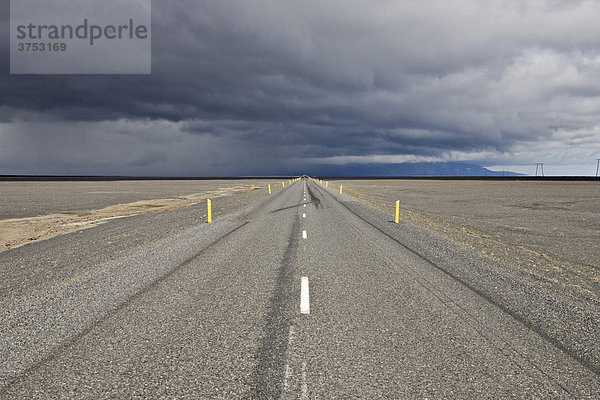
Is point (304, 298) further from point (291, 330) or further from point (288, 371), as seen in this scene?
point (288, 371)

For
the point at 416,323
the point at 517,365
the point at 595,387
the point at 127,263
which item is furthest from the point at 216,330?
the point at 127,263

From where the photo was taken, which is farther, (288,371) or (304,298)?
(304,298)

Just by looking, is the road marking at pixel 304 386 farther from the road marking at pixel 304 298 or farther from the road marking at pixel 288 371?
the road marking at pixel 304 298

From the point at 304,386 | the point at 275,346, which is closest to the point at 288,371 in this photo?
the point at 304,386

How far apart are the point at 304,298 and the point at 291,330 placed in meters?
1.28

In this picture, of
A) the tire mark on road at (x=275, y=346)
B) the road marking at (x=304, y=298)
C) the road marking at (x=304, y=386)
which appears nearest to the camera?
the road marking at (x=304, y=386)

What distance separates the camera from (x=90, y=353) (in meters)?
4.18

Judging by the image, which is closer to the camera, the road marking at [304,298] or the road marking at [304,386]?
the road marking at [304,386]

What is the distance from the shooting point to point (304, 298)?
19.8 feet

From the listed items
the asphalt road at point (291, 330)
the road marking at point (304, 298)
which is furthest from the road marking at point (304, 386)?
the road marking at point (304, 298)

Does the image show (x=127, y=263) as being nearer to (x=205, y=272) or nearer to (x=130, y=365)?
(x=205, y=272)

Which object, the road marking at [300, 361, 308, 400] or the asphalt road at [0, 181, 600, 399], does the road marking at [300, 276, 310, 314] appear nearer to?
the asphalt road at [0, 181, 600, 399]

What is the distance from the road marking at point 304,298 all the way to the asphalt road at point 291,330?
20mm

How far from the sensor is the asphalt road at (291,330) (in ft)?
11.7
